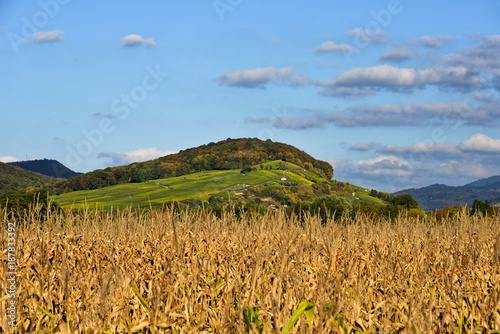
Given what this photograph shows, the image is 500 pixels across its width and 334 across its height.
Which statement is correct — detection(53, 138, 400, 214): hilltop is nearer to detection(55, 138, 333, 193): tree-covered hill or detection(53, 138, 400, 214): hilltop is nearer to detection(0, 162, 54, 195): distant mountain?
detection(55, 138, 333, 193): tree-covered hill

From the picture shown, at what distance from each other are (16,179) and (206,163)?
118ft

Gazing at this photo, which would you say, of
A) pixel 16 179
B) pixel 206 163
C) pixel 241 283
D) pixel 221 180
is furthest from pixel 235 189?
pixel 241 283

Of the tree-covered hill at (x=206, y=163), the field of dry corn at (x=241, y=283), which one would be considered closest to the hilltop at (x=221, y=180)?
the tree-covered hill at (x=206, y=163)

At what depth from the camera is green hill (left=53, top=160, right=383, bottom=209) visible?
85.7 m

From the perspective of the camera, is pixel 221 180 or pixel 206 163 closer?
pixel 221 180

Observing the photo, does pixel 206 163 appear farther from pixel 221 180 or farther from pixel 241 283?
pixel 241 283

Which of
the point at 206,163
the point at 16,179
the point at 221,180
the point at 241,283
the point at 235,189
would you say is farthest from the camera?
the point at 206,163

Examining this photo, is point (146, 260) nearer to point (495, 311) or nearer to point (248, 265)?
point (248, 265)

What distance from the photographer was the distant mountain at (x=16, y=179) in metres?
109

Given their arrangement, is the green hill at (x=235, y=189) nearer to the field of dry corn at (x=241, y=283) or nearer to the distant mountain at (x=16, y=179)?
the distant mountain at (x=16, y=179)

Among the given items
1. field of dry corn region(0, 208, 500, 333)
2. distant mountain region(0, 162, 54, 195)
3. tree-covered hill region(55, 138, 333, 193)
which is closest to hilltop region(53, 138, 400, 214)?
tree-covered hill region(55, 138, 333, 193)

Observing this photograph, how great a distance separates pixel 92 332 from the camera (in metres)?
4.12

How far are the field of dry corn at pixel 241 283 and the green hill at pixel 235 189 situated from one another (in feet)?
210

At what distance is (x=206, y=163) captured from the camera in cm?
11869
